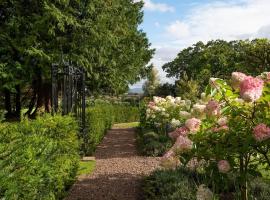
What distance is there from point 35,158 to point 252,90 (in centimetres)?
246

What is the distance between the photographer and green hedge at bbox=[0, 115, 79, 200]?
340cm

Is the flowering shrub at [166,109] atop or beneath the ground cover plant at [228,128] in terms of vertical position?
beneath

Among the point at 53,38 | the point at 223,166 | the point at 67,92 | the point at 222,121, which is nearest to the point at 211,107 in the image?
the point at 222,121

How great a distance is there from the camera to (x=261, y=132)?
373cm

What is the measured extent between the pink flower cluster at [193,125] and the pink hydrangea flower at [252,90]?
76 centimetres

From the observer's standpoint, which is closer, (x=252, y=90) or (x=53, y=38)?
(x=252, y=90)

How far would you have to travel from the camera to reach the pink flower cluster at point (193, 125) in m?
4.34

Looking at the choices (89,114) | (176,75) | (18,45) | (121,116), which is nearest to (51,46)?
(18,45)

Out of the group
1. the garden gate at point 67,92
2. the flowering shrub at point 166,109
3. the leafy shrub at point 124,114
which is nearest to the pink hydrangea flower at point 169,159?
the garden gate at point 67,92

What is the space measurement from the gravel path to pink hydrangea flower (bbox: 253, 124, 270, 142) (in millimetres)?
4549

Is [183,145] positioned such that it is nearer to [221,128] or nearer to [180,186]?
[221,128]

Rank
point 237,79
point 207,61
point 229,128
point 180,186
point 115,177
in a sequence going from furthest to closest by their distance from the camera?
point 207,61, point 115,177, point 180,186, point 229,128, point 237,79

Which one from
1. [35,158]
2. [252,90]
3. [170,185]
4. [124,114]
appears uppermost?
[252,90]

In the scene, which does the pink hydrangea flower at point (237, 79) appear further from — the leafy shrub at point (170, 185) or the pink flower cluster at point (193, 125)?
the leafy shrub at point (170, 185)
